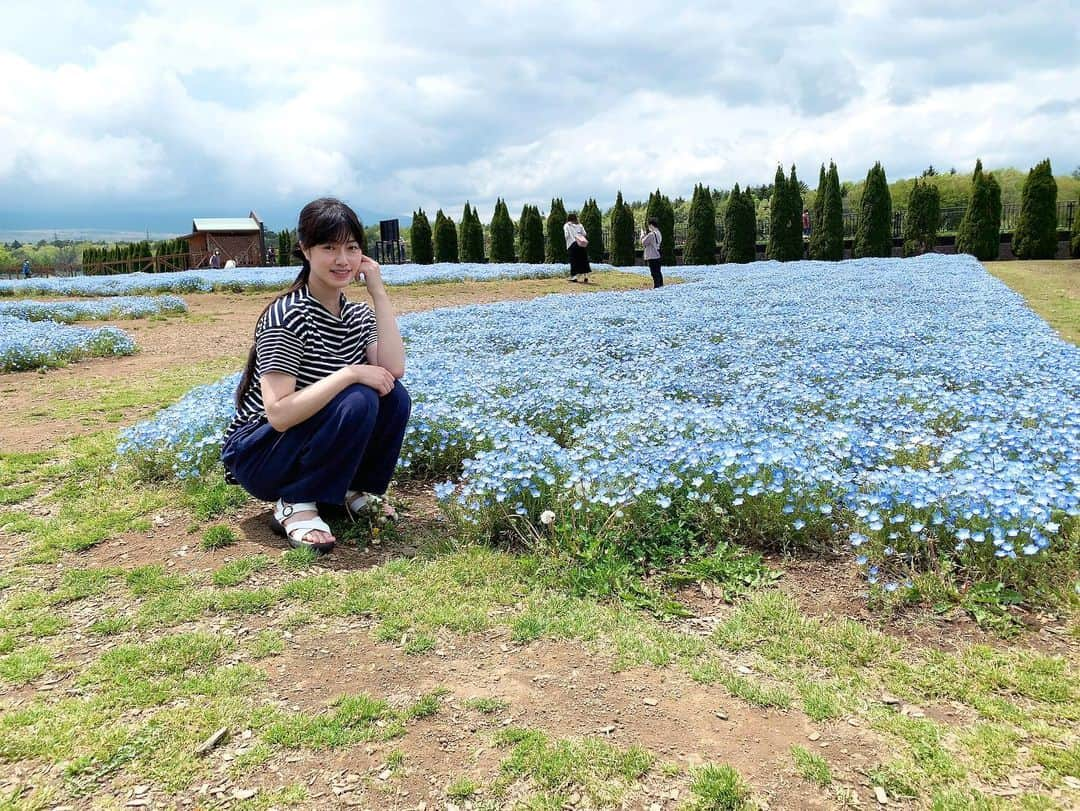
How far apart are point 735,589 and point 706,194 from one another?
1227 inches

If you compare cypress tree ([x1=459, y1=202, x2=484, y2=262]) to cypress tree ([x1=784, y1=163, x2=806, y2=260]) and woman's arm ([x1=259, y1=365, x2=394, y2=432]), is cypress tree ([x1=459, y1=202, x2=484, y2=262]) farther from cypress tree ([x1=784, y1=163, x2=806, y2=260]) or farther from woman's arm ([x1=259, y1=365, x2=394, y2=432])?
woman's arm ([x1=259, y1=365, x2=394, y2=432])

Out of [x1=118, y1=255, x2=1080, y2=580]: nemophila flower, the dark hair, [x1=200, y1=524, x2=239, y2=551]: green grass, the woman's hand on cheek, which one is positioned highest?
the dark hair

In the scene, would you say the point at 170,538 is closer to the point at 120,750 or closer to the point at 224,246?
the point at 120,750

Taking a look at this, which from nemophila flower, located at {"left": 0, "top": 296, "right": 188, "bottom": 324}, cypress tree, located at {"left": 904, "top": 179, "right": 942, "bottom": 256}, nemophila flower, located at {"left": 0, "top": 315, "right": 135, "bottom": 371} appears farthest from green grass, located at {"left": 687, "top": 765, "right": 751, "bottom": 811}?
cypress tree, located at {"left": 904, "top": 179, "right": 942, "bottom": 256}

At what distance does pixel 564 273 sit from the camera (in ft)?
78.3

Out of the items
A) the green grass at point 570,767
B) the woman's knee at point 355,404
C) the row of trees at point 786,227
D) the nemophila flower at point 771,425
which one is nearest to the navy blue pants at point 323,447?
the woman's knee at point 355,404

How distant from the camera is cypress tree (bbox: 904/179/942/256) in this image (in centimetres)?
2933

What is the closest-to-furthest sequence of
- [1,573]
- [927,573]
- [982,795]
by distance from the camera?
[982,795] → [927,573] → [1,573]

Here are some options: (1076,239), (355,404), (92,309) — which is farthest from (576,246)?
(1076,239)

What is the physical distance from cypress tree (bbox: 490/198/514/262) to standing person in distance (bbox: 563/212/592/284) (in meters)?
15.5

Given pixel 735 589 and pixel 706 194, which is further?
pixel 706 194

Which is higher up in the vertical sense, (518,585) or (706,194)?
(706,194)

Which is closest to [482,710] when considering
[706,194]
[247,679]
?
[247,679]

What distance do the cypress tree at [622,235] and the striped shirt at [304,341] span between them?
3055 cm
